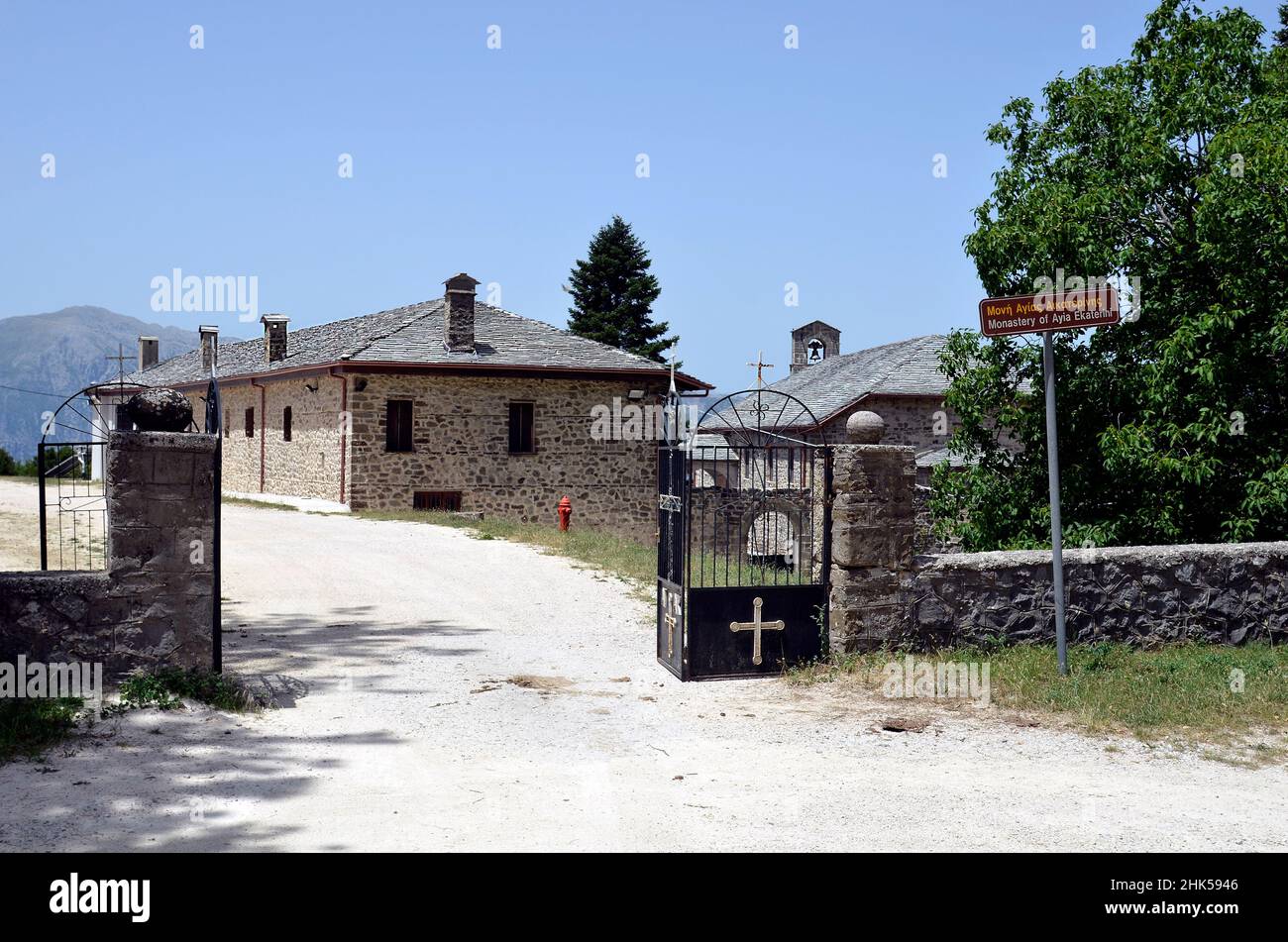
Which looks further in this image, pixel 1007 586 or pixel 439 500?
pixel 439 500

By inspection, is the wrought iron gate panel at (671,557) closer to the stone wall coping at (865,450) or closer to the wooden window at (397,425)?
the stone wall coping at (865,450)

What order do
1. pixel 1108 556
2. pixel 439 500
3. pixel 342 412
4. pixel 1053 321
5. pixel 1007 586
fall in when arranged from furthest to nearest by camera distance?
pixel 439 500, pixel 342 412, pixel 1108 556, pixel 1007 586, pixel 1053 321

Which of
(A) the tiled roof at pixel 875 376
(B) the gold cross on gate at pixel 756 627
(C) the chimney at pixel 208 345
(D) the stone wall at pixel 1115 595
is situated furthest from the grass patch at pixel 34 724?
(C) the chimney at pixel 208 345

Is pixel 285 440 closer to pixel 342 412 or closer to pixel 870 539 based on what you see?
pixel 342 412

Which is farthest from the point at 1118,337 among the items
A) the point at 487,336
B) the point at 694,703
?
the point at 487,336

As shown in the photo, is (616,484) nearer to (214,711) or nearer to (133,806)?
(214,711)

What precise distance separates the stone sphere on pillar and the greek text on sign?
1.13 m

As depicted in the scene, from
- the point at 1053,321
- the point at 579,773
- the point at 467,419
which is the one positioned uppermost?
the point at 467,419

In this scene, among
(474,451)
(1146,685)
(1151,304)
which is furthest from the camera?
(474,451)

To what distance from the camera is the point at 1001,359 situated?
12.9 meters

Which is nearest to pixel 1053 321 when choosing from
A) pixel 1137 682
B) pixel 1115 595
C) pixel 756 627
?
pixel 1115 595

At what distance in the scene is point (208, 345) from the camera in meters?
43.3

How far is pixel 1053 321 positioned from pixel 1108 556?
7.62 ft
